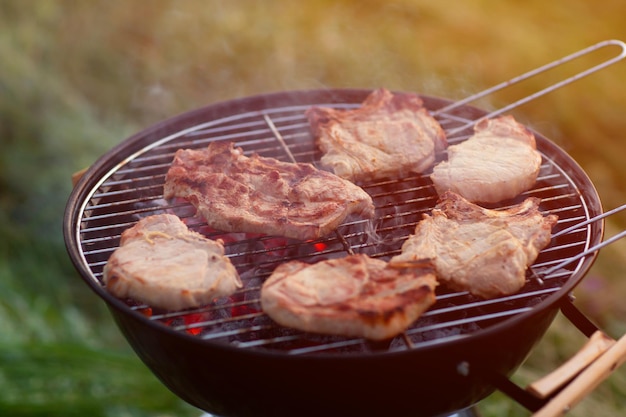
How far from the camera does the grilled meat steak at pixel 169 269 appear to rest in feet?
9.04

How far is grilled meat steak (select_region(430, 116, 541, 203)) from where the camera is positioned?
11.2ft

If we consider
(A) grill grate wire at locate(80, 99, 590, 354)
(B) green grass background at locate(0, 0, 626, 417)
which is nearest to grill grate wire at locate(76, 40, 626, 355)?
(A) grill grate wire at locate(80, 99, 590, 354)

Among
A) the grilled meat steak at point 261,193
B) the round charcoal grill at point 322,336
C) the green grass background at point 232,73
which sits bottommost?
the round charcoal grill at point 322,336

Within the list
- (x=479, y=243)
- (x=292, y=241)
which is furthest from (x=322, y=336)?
(x=479, y=243)

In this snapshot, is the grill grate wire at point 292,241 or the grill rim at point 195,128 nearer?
the grill rim at point 195,128

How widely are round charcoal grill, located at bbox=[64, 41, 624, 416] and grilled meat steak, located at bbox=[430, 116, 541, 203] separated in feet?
0.45

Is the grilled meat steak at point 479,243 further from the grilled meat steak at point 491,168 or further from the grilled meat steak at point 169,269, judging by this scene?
the grilled meat steak at point 169,269

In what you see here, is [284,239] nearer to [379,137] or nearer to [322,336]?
[322,336]

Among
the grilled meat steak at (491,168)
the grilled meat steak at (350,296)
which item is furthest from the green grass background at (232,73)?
the grilled meat steak at (350,296)

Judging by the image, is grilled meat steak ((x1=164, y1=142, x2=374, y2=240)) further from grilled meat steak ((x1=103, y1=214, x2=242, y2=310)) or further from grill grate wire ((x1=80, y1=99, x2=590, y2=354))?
grilled meat steak ((x1=103, y1=214, x2=242, y2=310))

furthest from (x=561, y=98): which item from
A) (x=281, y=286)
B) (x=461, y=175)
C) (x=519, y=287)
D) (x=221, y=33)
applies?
(x=281, y=286)

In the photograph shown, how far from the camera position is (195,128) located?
422 centimetres

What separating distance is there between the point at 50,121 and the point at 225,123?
3.52m

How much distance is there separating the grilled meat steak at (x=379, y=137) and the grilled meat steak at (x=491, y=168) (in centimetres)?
16
